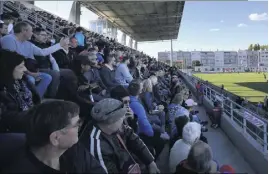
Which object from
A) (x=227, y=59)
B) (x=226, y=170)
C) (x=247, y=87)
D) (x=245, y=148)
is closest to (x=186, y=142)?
(x=226, y=170)

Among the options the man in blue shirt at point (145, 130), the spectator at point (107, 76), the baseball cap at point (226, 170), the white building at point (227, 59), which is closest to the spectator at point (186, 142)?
the man in blue shirt at point (145, 130)

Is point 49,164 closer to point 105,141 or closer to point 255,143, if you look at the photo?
point 105,141

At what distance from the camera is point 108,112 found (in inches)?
77.0

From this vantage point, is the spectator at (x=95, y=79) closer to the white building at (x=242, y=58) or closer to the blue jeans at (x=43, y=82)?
the blue jeans at (x=43, y=82)

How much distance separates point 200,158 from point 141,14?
2519 cm

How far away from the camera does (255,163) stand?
4086 millimetres

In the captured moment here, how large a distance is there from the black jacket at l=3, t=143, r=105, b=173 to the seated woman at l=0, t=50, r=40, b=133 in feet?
1.25

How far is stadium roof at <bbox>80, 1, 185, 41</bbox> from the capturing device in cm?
2180

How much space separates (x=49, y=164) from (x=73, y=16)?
67.9 feet

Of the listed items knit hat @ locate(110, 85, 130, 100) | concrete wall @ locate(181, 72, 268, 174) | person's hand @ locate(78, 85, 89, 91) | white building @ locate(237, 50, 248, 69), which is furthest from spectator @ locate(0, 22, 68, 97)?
white building @ locate(237, 50, 248, 69)

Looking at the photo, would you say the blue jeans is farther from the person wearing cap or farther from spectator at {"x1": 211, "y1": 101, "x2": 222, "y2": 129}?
spectator at {"x1": 211, "y1": 101, "x2": 222, "y2": 129}

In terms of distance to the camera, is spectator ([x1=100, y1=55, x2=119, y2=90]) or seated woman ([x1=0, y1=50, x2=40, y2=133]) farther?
spectator ([x1=100, y1=55, x2=119, y2=90])

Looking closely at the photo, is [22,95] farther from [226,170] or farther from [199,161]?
[226,170]

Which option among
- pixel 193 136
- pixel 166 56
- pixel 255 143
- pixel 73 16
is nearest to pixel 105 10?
pixel 73 16
